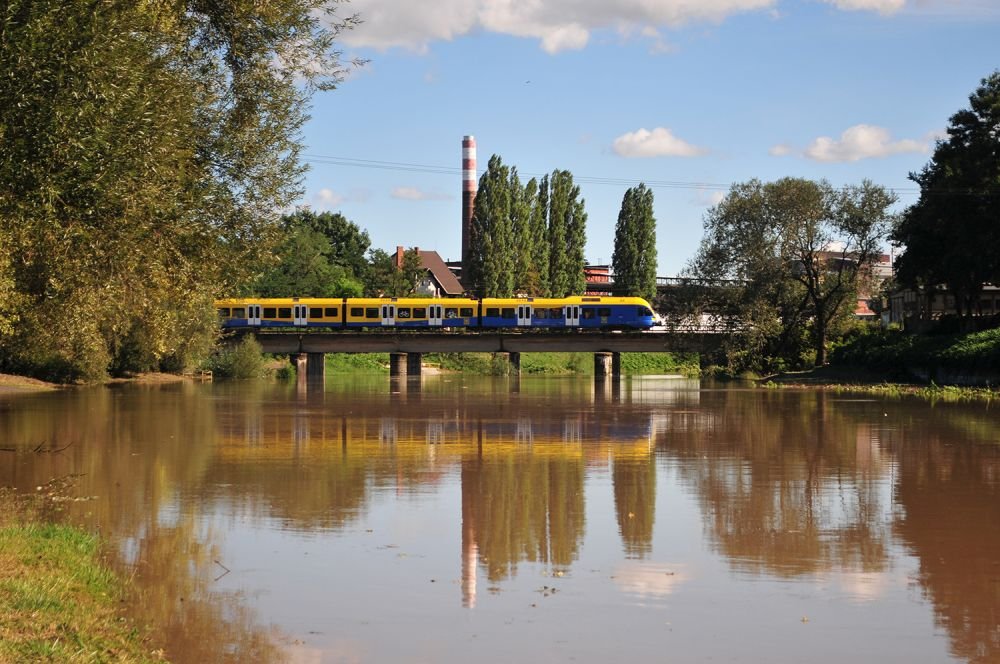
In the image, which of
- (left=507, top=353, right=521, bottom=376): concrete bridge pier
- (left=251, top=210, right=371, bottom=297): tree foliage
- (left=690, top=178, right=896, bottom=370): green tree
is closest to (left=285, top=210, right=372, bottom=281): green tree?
(left=251, top=210, right=371, bottom=297): tree foliage

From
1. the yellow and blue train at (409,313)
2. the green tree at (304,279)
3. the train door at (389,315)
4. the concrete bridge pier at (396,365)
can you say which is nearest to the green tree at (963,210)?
the yellow and blue train at (409,313)

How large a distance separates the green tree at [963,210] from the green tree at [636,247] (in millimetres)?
41255

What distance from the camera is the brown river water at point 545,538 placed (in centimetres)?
1202

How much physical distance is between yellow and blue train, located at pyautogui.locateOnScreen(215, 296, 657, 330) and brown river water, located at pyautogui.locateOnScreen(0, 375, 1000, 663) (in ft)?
164

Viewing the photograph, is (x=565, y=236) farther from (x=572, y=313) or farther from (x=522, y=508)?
(x=522, y=508)

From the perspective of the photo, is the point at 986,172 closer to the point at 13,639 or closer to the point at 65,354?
the point at 65,354

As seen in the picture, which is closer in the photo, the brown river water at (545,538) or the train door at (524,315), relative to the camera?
the brown river water at (545,538)

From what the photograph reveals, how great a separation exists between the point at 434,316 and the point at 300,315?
9.58 meters

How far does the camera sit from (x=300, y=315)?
88.4 meters

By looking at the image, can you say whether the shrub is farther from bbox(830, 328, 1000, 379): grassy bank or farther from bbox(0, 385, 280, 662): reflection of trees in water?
bbox(830, 328, 1000, 379): grassy bank

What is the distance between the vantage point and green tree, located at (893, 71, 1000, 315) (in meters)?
58.7

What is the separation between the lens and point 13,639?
9.80 metres

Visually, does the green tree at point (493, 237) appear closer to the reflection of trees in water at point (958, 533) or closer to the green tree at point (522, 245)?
the green tree at point (522, 245)

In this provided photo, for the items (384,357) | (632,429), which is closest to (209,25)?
(632,429)
